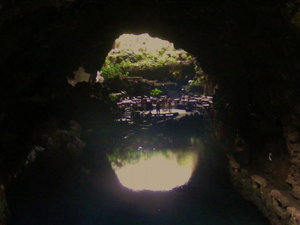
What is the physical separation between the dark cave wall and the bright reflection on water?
12.8 ft

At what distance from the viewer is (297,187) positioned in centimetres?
1158

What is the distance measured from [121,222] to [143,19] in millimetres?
11740

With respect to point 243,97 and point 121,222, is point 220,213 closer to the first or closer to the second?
point 121,222

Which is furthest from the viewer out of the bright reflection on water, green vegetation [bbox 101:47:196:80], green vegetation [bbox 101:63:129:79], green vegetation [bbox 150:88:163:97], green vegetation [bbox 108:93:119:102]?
green vegetation [bbox 101:47:196:80]

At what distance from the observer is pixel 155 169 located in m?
18.3

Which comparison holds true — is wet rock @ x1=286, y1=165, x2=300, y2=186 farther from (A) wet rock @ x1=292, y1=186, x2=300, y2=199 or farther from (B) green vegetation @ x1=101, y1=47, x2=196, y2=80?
(B) green vegetation @ x1=101, y1=47, x2=196, y2=80

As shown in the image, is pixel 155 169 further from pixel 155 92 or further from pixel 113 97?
pixel 155 92

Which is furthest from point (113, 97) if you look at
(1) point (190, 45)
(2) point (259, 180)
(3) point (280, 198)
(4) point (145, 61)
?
(3) point (280, 198)

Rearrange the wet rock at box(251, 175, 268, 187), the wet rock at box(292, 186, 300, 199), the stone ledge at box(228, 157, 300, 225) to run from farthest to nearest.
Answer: the wet rock at box(251, 175, 268, 187)
the wet rock at box(292, 186, 300, 199)
the stone ledge at box(228, 157, 300, 225)

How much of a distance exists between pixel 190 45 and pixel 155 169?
9.38 metres

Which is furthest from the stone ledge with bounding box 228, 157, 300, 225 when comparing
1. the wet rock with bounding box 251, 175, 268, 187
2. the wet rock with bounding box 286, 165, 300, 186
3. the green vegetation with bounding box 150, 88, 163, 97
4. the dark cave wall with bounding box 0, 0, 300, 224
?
the green vegetation with bounding box 150, 88, 163, 97

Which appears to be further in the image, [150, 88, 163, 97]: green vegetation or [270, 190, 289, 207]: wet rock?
[150, 88, 163, 97]: green vegetation

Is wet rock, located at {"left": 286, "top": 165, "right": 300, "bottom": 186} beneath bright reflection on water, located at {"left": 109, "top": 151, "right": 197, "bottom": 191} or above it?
above

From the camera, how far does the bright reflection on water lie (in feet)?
52.4
